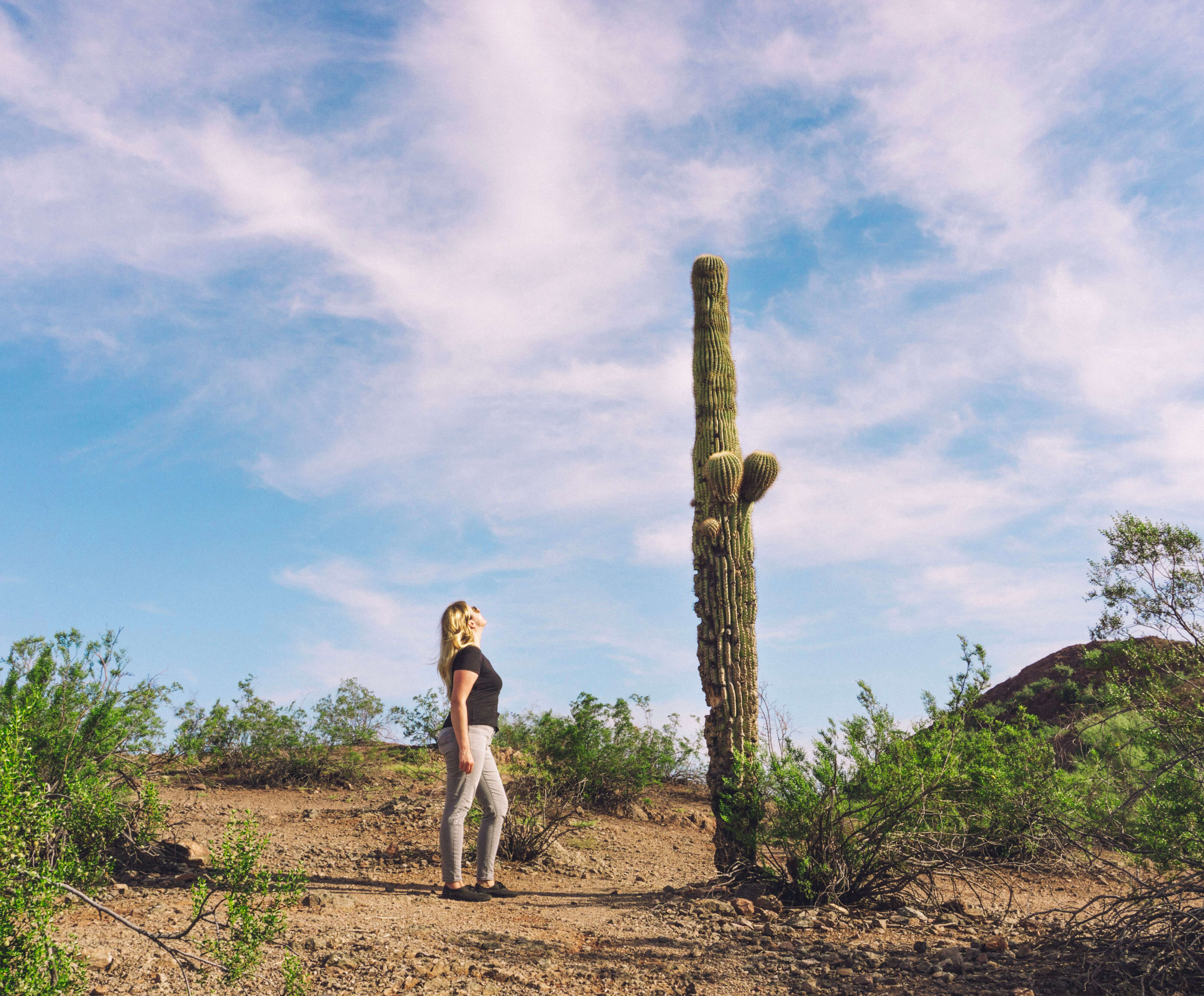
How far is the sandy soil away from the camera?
3965 mm

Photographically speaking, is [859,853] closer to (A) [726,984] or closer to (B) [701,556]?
(A) [726,984]

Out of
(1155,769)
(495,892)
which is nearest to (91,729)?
(495,892)

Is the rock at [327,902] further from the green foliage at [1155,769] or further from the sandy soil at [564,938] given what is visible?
the green foliage at [1155,769]

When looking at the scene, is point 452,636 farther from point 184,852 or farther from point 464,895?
point 184,852

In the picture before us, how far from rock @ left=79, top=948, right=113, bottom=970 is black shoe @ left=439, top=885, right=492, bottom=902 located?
224 cm

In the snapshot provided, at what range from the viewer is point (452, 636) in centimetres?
595

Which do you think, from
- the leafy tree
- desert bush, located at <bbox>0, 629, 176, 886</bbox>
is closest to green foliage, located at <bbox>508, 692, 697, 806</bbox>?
the leafy tree

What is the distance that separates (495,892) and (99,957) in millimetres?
2632

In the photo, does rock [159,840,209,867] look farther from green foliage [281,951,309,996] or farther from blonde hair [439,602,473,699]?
green foliage [281,951,309,996]

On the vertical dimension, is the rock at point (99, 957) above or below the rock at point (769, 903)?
above

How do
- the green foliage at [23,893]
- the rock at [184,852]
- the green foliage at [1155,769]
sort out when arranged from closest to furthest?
the green foliage at [23,893] → the green foliage at [1155,769] → the rock at [184,852]

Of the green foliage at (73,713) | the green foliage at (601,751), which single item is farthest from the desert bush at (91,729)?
the green foliage at (601,751)

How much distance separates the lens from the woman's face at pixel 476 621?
609 cm

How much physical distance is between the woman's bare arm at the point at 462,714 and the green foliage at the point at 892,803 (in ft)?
6.93
